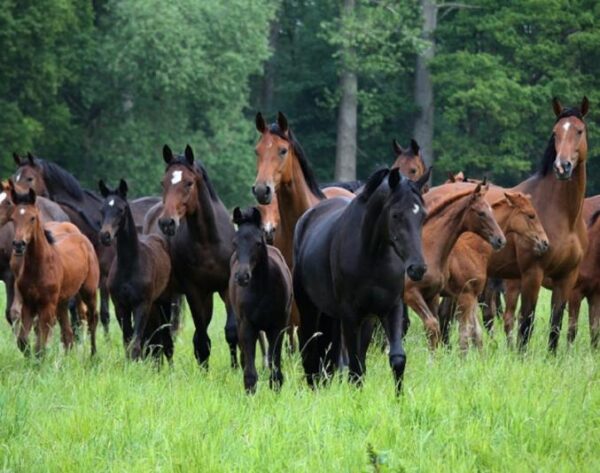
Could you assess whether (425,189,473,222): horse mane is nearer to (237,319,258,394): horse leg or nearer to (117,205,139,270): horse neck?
(237,319,258,394): horse leg

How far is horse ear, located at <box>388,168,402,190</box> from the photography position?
9.03 metres

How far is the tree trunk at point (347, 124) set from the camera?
147 feet

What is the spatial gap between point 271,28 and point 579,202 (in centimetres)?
4055

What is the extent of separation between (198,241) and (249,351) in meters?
2.28

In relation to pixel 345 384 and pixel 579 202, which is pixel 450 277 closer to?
pixel 579 202

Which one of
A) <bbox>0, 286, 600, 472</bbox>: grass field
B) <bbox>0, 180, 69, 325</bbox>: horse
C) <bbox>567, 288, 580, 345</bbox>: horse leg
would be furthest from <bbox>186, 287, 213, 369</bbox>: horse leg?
<bbox>567, 288, 580, 345</bbox>: horse leg

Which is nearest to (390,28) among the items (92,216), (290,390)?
(92,216)

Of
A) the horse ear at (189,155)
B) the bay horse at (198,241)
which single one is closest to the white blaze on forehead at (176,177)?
the bay horse at (198,241)

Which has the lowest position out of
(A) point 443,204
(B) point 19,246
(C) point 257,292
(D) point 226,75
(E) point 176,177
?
(C) point 257,292

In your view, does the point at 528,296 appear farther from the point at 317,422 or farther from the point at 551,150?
the point at 317,422

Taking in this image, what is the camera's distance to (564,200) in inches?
507

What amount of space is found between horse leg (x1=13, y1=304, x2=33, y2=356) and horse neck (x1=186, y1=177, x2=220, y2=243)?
170cm

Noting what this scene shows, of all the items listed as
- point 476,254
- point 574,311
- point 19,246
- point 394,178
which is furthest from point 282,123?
point 574,311

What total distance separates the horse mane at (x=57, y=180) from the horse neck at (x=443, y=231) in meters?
5.78
